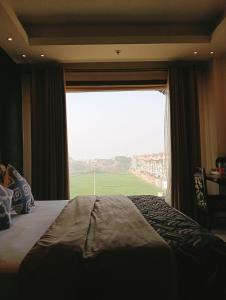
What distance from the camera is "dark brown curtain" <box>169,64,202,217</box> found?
4488mm

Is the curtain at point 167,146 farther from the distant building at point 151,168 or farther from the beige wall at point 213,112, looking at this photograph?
the beige wall at point 213,112

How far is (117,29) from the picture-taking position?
3.88m

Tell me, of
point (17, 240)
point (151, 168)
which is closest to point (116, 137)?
point (151, 168)

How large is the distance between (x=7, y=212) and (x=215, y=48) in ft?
11.1

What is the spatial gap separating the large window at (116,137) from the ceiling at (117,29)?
0.86m

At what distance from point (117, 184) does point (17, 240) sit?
3371 mm

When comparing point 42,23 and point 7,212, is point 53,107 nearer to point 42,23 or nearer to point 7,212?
point 42,23

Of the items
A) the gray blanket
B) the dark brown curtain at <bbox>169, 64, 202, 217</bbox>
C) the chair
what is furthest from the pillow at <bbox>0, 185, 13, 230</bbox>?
the dark brown curtain at <bbox>169, 64, 202, 217</bbox>

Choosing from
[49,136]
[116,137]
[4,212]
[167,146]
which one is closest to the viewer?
[4,212]

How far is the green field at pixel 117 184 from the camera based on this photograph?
194 inches

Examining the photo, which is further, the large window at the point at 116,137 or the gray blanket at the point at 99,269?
the large window at the point at 116,137

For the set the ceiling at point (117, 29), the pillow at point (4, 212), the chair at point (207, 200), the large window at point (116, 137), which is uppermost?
the ceiling at point (117, 29)

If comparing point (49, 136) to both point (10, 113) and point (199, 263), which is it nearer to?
point (10, 113)

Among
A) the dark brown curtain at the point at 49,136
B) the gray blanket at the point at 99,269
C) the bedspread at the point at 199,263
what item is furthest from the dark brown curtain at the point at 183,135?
the gray blanket at the point at 99,269
